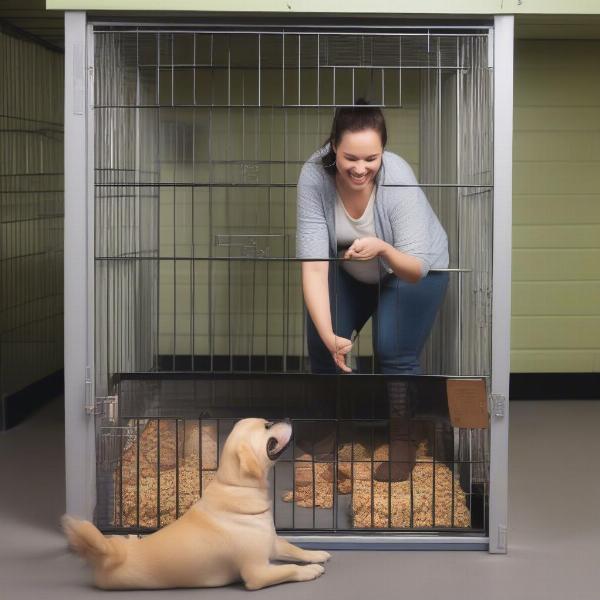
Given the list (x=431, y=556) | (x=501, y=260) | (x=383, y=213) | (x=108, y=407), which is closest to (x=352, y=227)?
(x=383, y=213)

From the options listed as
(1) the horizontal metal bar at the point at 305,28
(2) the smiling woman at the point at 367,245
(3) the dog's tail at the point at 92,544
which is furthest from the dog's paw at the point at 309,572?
(1) the horizontal metal bar at the point at 305,28

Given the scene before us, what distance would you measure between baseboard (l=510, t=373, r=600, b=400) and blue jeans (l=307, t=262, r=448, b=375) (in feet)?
8.12

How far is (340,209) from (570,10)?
95 cm

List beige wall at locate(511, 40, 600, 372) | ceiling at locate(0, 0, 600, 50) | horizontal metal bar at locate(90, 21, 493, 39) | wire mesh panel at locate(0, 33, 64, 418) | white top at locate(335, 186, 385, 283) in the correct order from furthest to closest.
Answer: beige wall at locate(511, 40, 600, 372) < wire mesh panel at locate(0, 33, 64, 418) < ceiling at locate(0, 0, 600, 50) < white top at locate(335, 186, 385, 283) < horizontal metal bar at locate(90, 21, 493, 39)

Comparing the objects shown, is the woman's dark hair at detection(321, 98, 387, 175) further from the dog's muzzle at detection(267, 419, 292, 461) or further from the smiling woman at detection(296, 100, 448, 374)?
the dog's muzzle at detection(267, 419, 292, 461)

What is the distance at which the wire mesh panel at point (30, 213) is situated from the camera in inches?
205

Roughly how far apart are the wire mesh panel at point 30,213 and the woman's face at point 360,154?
7.15 ft

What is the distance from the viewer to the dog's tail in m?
2.92

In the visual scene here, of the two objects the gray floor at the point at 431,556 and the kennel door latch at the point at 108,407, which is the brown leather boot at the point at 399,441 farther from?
the kennel door latch at the point at 108,407

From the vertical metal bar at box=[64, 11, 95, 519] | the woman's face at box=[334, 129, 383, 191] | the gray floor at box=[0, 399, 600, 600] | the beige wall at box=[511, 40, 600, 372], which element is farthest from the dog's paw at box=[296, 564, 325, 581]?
the beige wall at box=[511, 40, 600, 372]

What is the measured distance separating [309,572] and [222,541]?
1.01ft

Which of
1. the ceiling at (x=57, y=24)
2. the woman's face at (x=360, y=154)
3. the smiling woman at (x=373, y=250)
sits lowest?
the smiling woman at (x=373, y=250)

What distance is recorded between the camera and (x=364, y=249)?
11.3ft

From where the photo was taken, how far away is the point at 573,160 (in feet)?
19.6
